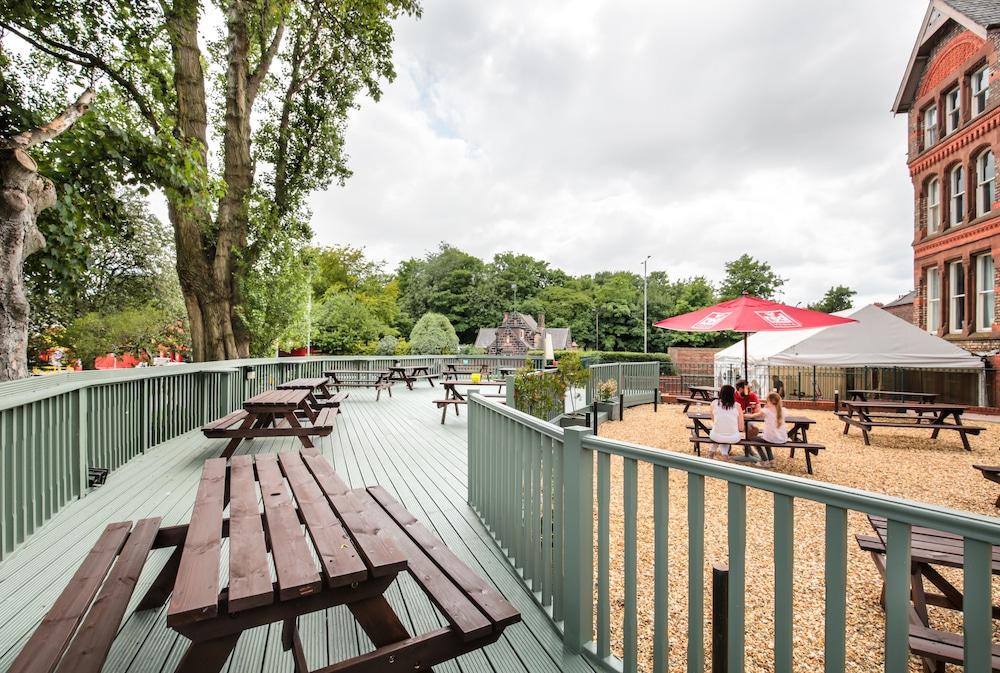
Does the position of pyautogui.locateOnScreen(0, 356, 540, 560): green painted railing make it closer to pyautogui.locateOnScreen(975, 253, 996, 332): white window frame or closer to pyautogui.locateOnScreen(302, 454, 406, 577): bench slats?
pyautogui.locateOnScreen(302, 454, 406, 577): bench slats

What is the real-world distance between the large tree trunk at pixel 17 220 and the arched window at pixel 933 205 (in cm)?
2216

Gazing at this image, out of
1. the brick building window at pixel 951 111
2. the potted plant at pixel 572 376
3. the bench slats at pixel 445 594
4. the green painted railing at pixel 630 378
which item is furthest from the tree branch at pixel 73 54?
the brick building window at pixel 951 111

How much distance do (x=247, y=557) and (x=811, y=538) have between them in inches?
194

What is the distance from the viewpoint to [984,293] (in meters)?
13.5

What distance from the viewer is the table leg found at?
119 cm

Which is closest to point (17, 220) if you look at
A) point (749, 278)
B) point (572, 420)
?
point (572, 420)

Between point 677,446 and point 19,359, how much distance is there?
9.66 meters

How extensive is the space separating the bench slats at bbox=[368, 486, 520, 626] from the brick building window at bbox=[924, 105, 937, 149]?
21.4m

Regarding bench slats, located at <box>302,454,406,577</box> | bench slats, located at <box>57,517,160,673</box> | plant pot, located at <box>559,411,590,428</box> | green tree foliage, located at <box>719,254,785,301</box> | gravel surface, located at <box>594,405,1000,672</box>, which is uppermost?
green tree foliage, located at <box>719,254,785,301</box>

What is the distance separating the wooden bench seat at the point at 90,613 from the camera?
1189 mm

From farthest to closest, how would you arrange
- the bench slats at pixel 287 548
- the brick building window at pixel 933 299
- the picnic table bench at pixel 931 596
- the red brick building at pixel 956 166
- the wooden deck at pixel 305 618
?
the brick building window at pixel 933 299
the red brick building at pixel 956 166
the wooden deck at pixel 305 618
the picnic table bench at pixel 931 596
the bench slats at pixel 287 548

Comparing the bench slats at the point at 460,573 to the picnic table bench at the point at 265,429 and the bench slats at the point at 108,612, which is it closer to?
the bench slats at the point at 108,612

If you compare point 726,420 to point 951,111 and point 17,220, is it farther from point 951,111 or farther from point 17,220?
point 951,111

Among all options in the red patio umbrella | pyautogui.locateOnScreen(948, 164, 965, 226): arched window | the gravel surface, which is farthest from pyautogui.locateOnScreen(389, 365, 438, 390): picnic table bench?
pyautogui.locateOnScreen(948, 164, 965, 226): arched window
